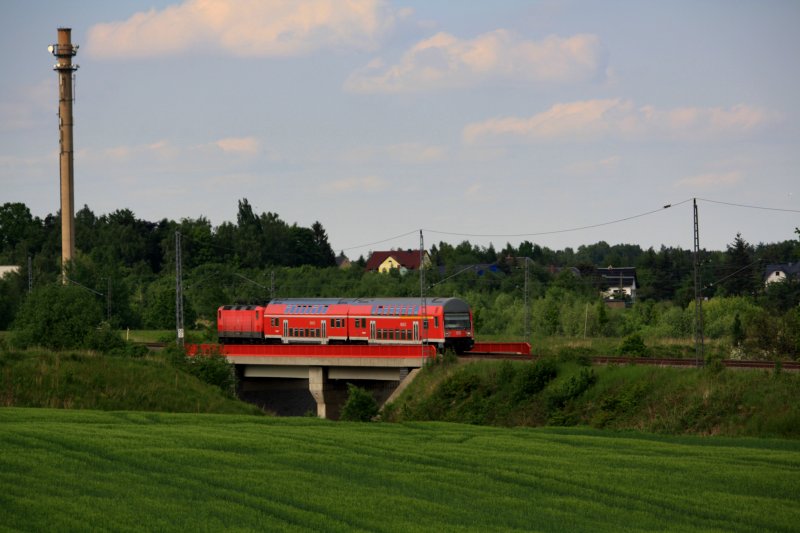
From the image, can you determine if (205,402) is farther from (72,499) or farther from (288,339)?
(72,499)

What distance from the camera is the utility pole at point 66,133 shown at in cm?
11156

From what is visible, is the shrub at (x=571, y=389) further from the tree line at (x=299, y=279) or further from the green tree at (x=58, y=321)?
the green tree at (x=58, y=321)

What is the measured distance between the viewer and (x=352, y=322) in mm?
77938

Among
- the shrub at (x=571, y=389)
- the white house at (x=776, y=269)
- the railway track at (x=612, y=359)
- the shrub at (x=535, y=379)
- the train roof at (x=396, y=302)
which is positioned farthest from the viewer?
the white house at (x=776, y=269)

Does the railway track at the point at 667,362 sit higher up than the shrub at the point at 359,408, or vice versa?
the railway track at the point at 667,362

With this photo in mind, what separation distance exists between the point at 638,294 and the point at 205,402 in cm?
10467

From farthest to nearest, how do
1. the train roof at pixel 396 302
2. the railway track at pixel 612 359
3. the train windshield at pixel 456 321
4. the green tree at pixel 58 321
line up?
the green tree at pixel 58 321, the train roof at pixel 396 302, the train windshield at pixel 456 321, the railway track at pixel 612 359

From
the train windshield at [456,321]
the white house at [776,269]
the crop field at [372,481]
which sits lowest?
the crop field at [372,481]

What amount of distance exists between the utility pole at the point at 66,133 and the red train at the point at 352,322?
102 ft

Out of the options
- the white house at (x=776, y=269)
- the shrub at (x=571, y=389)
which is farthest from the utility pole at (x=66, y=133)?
the white house at (x=776, y=269)

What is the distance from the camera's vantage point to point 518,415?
196ft

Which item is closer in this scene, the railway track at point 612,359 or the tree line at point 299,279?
the railway track at point 612,359

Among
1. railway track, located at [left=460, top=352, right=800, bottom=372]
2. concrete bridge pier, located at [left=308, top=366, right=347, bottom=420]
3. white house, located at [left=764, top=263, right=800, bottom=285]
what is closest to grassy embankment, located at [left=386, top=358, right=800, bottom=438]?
railway track, located at [left=460, top=352, right=800, bottom=372]

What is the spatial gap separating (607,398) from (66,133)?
73273 millimetres
